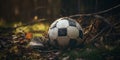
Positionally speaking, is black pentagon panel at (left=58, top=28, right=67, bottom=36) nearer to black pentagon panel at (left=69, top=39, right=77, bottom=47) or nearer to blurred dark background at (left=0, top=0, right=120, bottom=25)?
black pentagon panel at (left=69, top=39, right=77, bottom=47)

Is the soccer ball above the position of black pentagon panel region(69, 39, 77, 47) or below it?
above

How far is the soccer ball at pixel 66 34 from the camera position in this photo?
6234 millimetres

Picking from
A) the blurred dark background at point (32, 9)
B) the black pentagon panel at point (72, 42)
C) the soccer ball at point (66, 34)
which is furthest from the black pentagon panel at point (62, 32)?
the blurred dark background at point (32, 9)

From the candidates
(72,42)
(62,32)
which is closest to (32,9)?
(62,32)

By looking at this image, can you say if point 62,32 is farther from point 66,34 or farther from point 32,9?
point 32,9

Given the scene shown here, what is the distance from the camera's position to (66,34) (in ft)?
20.4

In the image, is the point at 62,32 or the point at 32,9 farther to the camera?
the point at 32,9

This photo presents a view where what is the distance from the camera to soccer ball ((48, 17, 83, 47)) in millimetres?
6234

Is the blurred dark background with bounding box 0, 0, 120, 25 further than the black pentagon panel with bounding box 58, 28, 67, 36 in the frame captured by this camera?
Yes

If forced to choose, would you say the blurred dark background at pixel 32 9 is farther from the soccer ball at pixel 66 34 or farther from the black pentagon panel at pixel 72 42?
the black pentagon panel at pixel 72 42

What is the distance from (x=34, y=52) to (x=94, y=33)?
1.83 m

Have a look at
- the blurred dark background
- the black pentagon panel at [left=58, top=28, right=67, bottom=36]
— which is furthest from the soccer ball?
the blurred dark background

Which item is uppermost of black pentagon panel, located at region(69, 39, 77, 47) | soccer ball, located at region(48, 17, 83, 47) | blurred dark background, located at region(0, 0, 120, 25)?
Answer: blurred dark background, located at region(0, 0, 120, 25)

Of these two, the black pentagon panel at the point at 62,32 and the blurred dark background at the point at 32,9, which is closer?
the black pentagon panel at the point at 62,32
